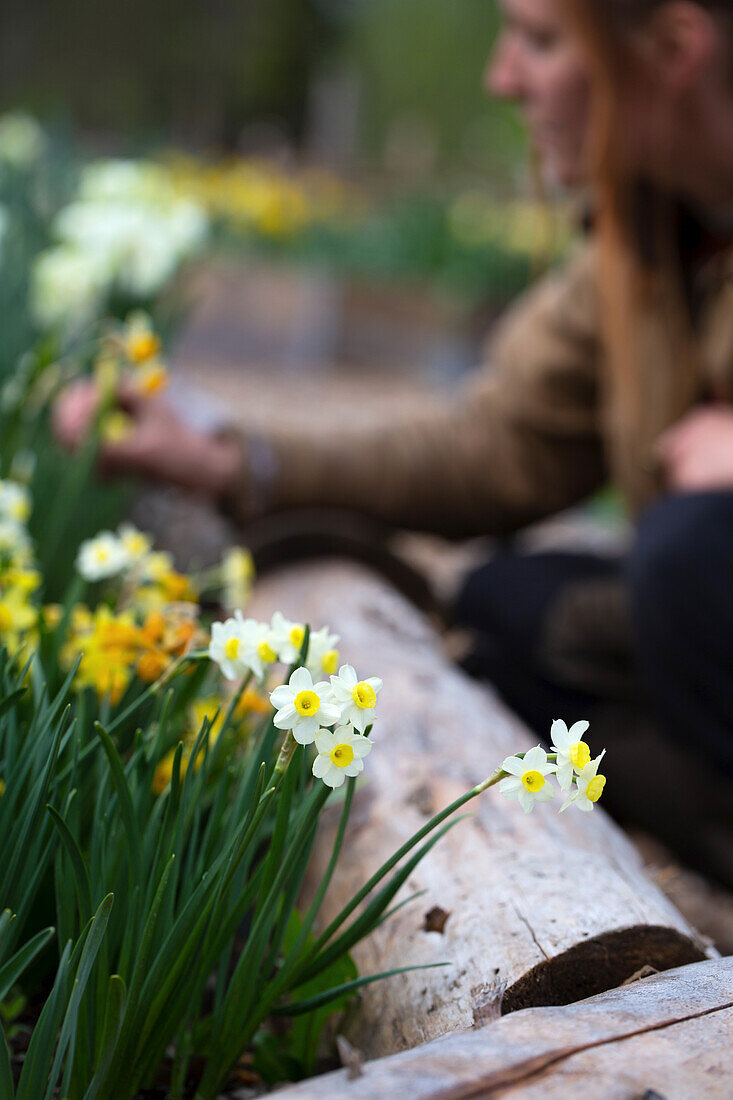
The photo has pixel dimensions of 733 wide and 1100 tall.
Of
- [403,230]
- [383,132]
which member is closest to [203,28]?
[383,132]

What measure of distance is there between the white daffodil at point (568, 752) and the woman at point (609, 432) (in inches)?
31.3

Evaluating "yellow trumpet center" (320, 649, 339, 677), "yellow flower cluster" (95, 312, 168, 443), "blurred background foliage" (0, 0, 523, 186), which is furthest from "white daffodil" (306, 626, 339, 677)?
"blurred background foliage" (0, 0, 523, 186)

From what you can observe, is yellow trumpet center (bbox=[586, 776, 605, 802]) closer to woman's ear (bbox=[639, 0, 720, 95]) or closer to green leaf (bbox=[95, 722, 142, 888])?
green leaf (bbox=[95, 722, 142, 888])

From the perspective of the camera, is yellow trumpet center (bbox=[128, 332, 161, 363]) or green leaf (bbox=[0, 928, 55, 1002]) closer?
green leaf (bbox=[0, 928, 55, 1002])

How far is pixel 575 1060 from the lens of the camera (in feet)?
1.79

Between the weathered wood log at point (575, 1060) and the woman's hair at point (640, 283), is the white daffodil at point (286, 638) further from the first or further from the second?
the woman's hair at point (640, 283)

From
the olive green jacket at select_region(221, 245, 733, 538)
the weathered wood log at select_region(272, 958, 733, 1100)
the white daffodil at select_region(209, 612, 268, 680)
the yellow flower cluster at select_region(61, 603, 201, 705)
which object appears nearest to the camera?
the weathered wood log at select_region(272, 958, 733, 1100)

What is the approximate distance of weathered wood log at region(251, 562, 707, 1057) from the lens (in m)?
0.72

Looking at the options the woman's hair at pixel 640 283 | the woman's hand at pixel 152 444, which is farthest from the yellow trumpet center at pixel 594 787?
the woman's hair at pixel 640 283

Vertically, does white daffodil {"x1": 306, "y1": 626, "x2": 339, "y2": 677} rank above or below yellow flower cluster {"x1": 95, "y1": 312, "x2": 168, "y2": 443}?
below

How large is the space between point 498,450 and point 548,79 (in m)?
0.62

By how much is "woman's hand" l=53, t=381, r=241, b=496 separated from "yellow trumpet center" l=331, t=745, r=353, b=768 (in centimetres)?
93

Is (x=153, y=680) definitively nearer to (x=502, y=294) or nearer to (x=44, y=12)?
(x=502, y=294)

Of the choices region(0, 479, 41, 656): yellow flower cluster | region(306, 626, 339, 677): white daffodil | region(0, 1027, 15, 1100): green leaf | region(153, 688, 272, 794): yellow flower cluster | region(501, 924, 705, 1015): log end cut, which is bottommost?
region(501, 924, 705, 1015): log end cut
